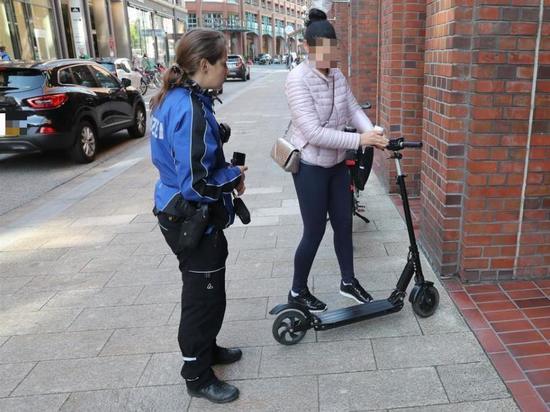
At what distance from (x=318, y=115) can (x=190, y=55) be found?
918 millimetres

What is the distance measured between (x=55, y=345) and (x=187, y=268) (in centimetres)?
130

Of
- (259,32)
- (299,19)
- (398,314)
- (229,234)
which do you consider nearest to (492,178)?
(398,314)

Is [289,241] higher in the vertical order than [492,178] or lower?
lower

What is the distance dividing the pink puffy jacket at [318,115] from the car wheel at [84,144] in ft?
21.5

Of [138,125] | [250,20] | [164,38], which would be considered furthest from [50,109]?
[250,20]

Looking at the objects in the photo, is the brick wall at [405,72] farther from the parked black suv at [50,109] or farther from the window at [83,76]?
the window at [83,76]

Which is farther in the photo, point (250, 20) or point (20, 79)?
point (250, 20)

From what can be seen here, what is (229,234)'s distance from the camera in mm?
4965

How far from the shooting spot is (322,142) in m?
2.86

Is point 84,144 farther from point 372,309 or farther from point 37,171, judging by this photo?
point 372,309

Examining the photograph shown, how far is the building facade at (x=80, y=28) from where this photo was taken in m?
22.5

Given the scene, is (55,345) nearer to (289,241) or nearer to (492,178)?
(289,241)

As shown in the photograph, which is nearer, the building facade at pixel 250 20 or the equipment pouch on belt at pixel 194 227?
the equipment pouch on belt at pixel 194 227

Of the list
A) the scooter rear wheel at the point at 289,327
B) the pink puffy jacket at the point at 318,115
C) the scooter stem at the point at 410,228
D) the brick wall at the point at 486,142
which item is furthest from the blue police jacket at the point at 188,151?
the brick wall at the point at 486,142
